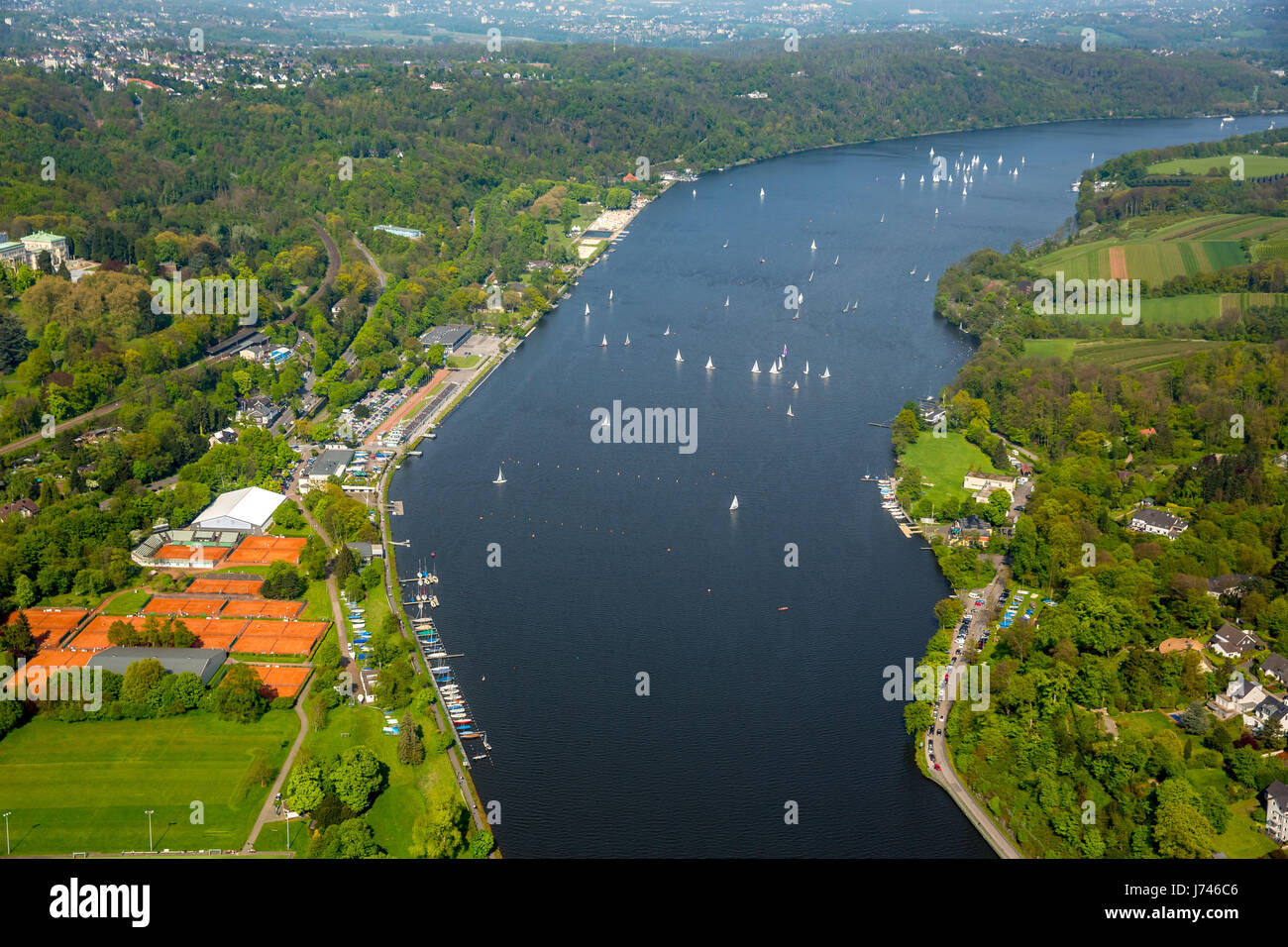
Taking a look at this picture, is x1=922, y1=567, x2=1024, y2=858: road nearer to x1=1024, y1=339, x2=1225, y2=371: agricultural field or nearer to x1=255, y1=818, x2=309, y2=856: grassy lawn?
x1=255, y1=818, x2=309, y2=856: grassy lawn

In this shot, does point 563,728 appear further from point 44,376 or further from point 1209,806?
point 44,376

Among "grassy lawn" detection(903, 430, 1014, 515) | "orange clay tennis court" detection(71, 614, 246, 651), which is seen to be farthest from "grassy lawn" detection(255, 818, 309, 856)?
"grassy lawn" detection(903, 430, 1014, 515)

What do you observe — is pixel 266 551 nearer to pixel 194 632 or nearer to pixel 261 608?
pixel 261 608

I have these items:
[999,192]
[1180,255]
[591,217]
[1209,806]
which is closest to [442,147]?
[591,217]

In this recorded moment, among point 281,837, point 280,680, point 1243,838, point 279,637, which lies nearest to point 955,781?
point 1243,838

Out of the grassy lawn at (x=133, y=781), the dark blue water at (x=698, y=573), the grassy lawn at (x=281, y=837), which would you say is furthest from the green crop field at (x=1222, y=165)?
the grassy lawn at (x=281, y=837)

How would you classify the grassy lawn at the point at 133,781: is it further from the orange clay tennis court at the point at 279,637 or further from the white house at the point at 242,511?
the white house at the point at 242,511
